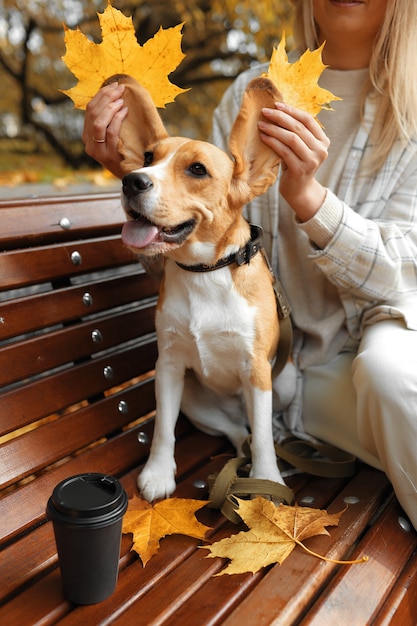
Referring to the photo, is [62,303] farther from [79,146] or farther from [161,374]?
[79,146]

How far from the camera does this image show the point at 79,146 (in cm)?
719

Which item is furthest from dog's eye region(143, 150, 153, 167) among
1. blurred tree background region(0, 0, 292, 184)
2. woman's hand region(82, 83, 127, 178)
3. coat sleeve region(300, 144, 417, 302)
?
blurred tree background region(0, 0, 292, 184)

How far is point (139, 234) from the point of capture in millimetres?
1423

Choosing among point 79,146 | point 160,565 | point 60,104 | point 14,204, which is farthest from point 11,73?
point 160,565

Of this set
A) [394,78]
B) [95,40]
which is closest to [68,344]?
[394,78]

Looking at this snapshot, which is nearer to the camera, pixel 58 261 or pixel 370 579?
pixel 370 579

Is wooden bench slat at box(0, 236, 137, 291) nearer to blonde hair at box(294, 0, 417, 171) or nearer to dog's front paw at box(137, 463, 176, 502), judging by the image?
dog's front paw at box(137, 463, 176, 502)

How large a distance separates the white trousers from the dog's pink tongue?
2.12 ft

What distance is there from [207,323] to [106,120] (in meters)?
0.56

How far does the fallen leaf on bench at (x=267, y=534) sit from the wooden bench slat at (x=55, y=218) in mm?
872

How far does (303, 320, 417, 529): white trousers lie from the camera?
1.54 metres

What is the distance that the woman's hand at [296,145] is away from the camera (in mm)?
1488

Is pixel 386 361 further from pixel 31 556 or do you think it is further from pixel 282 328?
pixel 31 556

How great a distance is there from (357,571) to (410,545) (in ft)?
0.69
